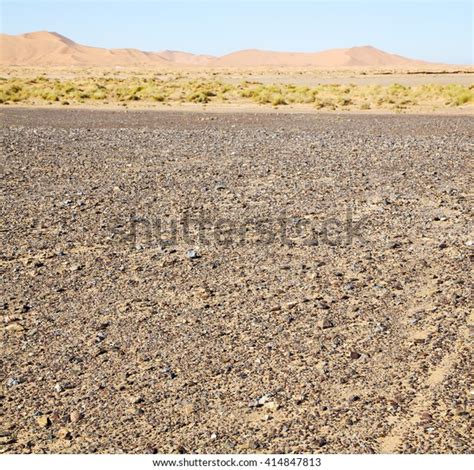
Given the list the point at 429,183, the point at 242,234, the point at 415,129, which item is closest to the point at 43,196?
the point at 242,234

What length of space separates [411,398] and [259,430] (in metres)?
1.05

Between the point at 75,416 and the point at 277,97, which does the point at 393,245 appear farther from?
the point at 277,97

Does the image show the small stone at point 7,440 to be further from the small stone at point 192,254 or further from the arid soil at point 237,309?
the small stone at point 192,254

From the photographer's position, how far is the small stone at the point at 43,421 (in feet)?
14.3

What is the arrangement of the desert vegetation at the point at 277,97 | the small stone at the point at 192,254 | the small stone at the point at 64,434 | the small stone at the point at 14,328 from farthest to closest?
1. the desert vegetation at the point at 277,97
2. the small stone at the point at 192,254
3. the small stone at the point at 14,328
4. the small stone at the point at 64,434

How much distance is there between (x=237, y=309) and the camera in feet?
20.4

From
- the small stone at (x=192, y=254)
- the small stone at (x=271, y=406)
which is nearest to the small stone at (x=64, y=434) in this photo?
the small stone at (x=271, y=406)

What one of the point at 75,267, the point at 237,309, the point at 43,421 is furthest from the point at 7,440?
the point at 75,267

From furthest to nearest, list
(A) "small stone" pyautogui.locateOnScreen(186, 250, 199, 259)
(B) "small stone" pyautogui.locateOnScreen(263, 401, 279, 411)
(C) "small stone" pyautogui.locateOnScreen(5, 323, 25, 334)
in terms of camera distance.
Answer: (A) "small stone" pyautogui.locateOnScreen(186, 250, 199, 259)
(C) "small stone" pyautogui.locateOnScreen(5, 323, 25, 334)
(B) "small stone" pyautogui.locateOnScreen(263, 401, 279, 411)

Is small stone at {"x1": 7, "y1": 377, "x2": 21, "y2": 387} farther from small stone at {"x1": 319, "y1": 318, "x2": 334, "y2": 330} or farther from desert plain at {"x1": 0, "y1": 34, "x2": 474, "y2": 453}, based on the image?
small stone at {"x1": 319, "y1": 318, "x2": 334, "y2": 330}

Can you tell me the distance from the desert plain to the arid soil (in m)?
0.02

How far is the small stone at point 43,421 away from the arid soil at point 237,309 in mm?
11

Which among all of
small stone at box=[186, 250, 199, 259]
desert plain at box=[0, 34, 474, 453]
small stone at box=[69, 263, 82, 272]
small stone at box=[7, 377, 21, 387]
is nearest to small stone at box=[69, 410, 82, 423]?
desert plain at box=[0, 34, 474, 453]

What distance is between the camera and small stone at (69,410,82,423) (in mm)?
4402
